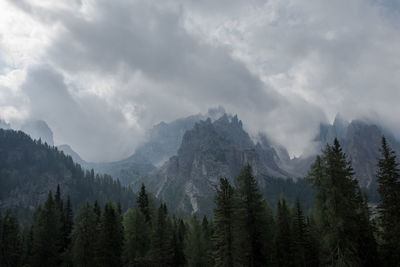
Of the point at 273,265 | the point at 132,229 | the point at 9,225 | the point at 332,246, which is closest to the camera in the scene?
the point at 332,246

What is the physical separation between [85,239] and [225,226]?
105ft

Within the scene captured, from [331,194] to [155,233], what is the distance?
33.6 meters

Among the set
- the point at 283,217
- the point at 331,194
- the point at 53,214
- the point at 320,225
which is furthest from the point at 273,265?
the point at 53,214

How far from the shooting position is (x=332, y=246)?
3650 cm

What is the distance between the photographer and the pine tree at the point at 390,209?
1635 inches

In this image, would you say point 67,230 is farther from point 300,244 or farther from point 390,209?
point 390,209

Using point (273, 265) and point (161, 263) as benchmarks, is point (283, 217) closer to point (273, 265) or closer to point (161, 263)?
point (273, 265)

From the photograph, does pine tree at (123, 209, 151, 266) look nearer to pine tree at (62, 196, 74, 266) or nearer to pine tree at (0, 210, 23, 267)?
pine tree at (62, 196, 74, 266)

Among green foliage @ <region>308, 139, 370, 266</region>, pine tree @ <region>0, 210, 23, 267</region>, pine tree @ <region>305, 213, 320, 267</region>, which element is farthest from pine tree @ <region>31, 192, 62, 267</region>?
green foliage @ <region>308, 139, 370, 266</region>

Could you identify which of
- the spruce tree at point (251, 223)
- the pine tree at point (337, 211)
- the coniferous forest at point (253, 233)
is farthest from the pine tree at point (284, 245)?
the pine tree at point (337, 211)

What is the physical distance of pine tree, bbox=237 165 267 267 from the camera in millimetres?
45406

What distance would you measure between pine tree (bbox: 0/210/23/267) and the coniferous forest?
21 cm

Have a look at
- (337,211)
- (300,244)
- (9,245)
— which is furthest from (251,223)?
(9,245)

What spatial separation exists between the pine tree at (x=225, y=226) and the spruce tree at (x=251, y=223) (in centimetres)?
230
